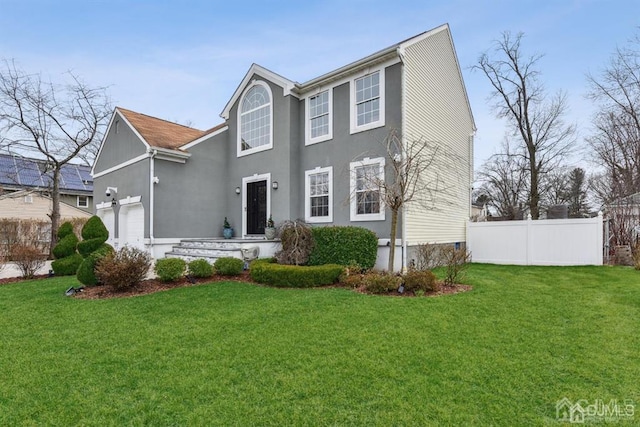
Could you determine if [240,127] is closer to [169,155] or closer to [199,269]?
[169,155]

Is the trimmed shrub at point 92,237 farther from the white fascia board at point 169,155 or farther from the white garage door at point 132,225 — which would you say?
the white fascia board at point 169,155

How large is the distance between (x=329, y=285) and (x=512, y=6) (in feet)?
37.6

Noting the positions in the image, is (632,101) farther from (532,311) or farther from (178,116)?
(178,116)

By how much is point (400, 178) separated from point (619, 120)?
18.2 m

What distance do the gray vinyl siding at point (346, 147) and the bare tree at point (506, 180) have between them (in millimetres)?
15974

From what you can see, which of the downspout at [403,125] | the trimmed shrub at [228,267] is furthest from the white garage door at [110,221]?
the downspout at [403,125]

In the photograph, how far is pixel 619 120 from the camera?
17.8 m

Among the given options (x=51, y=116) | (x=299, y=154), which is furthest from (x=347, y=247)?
(x=51, y=116)

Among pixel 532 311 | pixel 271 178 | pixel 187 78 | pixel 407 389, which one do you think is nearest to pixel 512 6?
pixel 271 178

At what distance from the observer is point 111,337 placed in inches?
178

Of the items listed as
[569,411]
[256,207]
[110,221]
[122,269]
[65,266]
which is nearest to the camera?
[569,411]

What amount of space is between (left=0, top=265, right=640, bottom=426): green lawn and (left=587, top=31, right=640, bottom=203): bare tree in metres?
15.2

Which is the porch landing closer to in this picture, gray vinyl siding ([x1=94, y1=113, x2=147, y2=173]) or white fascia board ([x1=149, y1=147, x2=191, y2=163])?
white fascia board ([x1=149, y1=147, x2=191, y2=163])

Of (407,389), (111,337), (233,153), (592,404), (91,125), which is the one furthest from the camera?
(91,125)
